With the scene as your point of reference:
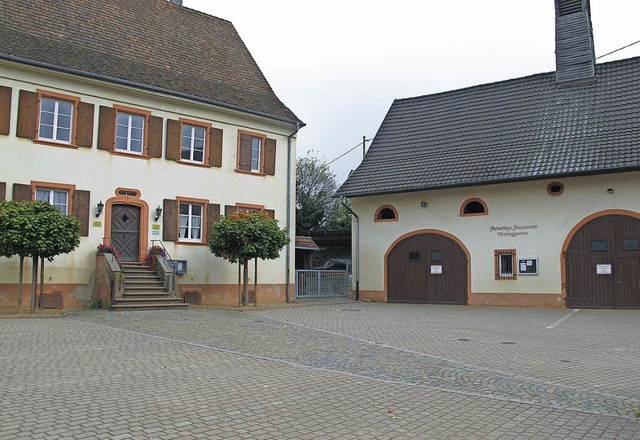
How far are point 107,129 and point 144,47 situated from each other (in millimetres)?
4323

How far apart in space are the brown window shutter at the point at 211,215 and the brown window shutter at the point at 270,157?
8.76 feet

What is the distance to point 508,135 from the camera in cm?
2355

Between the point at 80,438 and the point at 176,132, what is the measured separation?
1682cm

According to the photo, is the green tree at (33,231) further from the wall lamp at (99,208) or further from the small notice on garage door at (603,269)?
the small notice on garage door at (603,269)

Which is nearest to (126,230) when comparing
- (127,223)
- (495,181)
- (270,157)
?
(127,223)

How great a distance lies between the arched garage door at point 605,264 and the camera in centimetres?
1950

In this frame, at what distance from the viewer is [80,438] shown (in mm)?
5129

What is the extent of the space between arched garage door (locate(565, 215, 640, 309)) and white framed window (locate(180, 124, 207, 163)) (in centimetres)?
1320

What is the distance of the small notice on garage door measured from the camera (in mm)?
19891

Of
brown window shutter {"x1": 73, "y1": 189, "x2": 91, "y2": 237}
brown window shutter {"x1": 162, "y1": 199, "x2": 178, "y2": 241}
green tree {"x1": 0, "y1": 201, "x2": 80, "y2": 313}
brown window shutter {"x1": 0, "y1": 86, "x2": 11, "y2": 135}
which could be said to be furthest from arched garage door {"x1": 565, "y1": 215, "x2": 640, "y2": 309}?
brown window shutter {"x1": 0, "y1": 86, "x2": 11, "y2": 135}

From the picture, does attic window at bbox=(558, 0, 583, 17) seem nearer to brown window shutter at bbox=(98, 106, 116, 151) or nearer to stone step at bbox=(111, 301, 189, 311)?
brown window shutter at bbox=(98, 106, 116, 151)

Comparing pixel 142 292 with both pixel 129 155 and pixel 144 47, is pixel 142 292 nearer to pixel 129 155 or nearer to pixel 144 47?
pixel 129 155

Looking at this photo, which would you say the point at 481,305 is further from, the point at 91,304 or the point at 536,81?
the point at 91,304

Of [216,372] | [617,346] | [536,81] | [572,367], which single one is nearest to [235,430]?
[216,372]
